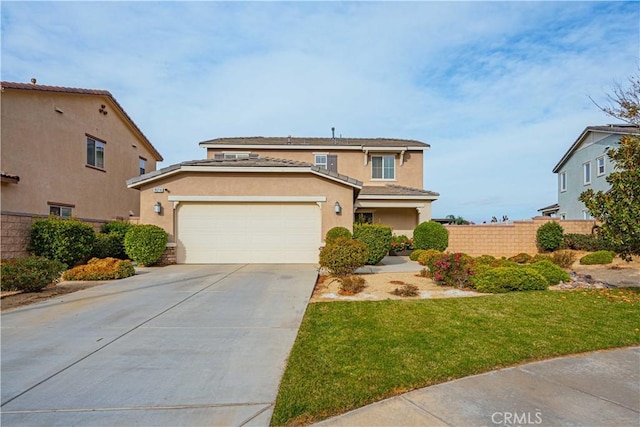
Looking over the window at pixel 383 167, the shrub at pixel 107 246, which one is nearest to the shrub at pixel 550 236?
the window at pixel 383 167

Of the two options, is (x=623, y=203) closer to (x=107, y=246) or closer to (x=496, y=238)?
(x=496, y=238)

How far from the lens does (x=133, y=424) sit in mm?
3010

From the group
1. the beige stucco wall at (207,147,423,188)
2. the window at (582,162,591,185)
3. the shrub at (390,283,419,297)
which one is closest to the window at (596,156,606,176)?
the window at (582,162,591,185)

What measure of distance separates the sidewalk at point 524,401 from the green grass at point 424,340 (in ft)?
0.64

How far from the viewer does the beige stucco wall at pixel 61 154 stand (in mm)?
13328

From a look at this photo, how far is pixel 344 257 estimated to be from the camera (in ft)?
31.7

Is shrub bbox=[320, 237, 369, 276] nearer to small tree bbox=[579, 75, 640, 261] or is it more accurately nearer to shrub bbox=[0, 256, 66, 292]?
small tree bbox=[579, 75, 640, 261]

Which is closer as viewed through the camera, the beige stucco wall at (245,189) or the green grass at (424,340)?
the green grass at (424,340)

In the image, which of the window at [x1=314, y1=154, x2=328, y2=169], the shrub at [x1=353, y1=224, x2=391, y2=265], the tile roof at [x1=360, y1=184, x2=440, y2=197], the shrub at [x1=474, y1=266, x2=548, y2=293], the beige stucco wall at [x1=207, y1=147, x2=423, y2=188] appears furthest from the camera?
the window at [x1=314, y1=154, x2=328, y2=169]

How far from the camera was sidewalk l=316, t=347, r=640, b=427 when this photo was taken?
9.84ft

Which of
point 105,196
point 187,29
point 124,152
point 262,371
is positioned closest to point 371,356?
point 262,371

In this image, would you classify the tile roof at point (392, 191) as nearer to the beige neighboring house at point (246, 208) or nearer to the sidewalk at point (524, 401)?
the beige neighboring house at point (246, 208)

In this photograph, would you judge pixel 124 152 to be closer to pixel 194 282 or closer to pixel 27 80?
pixel 27 80

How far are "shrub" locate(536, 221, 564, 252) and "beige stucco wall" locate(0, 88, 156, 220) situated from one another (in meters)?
22.8
